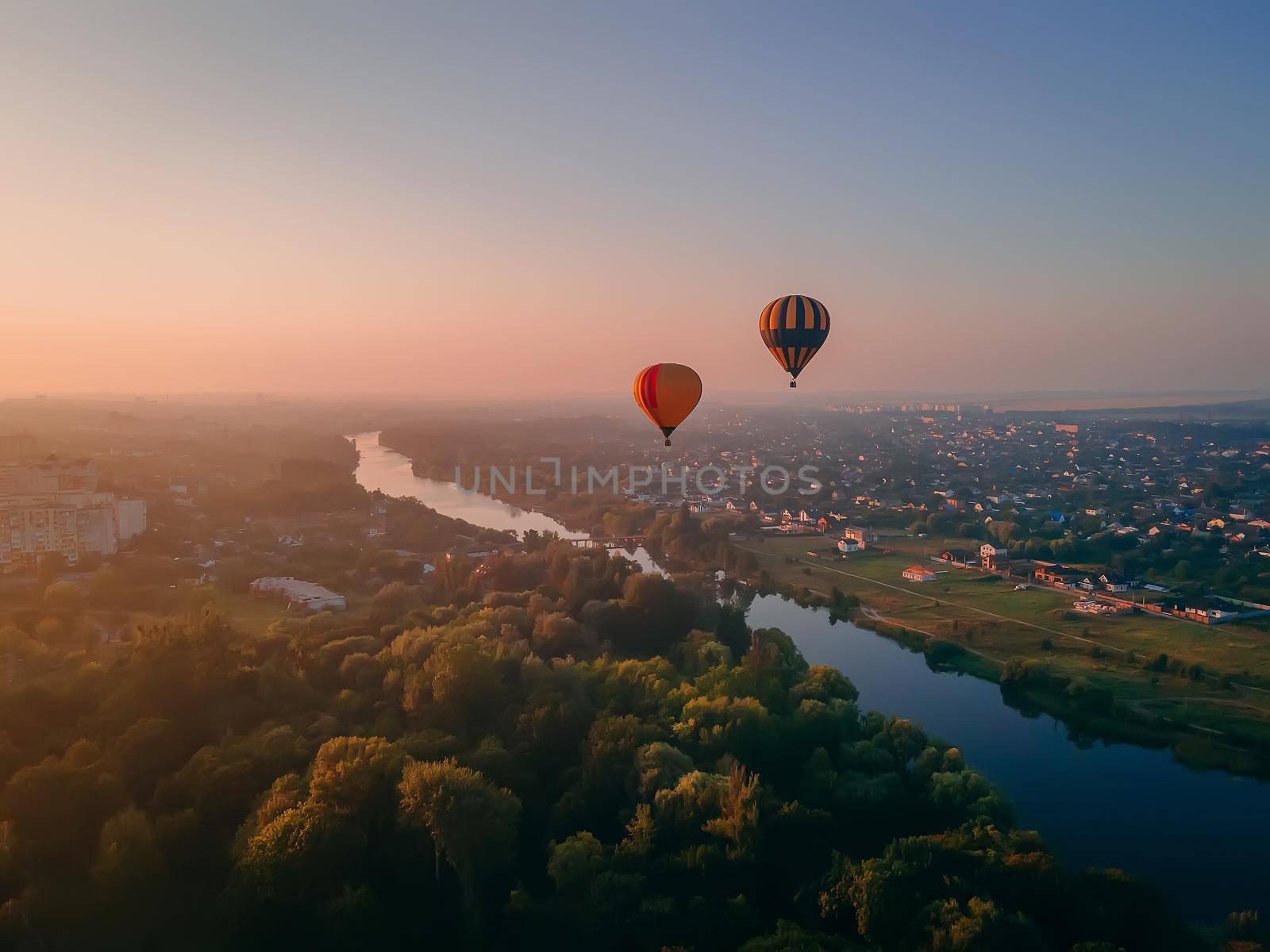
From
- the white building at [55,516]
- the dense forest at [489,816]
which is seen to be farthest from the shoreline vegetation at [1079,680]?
the white building at [55,516]

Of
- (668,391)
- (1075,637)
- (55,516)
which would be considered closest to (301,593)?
(55,516)

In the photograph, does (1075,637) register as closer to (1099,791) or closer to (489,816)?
(1099,791)

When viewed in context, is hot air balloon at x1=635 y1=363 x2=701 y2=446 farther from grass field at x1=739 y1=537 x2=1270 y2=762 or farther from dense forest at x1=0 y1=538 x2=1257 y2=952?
grass field at x1=739 y1=537 x2=1270 y2=762

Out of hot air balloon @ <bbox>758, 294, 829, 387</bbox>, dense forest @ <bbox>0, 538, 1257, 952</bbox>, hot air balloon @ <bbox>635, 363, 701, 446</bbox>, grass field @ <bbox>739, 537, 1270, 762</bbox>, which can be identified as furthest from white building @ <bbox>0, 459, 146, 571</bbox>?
grass field @ <bbox>739, 537, 1270, 762</bbox>

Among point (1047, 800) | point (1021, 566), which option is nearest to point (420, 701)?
point (1047, 800)

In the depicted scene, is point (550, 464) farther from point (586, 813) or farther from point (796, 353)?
point (586, 813)

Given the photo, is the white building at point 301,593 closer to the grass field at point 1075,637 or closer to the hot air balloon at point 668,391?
the hot air balloon at point 668,391
